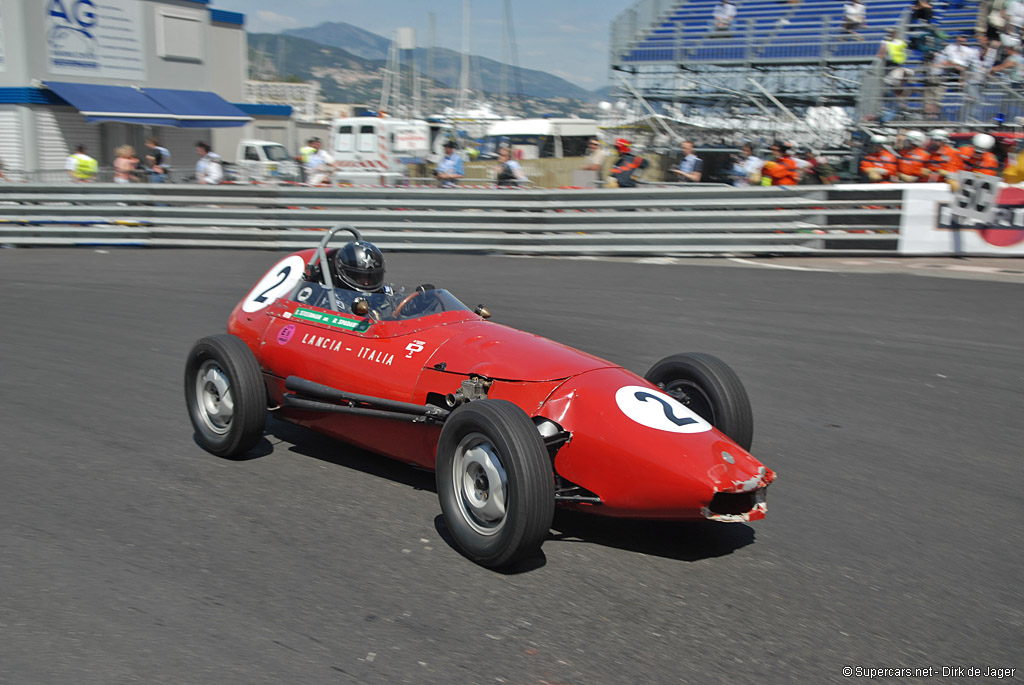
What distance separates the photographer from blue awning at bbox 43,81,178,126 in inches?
923

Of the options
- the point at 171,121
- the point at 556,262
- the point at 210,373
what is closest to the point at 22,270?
the point at 556,262

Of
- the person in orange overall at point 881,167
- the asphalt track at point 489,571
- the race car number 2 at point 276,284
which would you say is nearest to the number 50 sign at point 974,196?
the person in orange overall at point 881,167

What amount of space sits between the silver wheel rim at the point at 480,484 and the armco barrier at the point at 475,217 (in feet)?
30.6

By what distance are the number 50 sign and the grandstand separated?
513 centimetres

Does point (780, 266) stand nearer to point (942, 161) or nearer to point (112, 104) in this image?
point (942, 161)

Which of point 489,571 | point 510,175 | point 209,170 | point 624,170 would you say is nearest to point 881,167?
point 624,170

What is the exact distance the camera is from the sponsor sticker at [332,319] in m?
5.23

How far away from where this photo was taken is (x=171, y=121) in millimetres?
26234

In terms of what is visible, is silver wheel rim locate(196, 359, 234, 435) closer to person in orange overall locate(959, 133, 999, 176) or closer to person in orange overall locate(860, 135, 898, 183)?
person in orange overall locate(959, 133, 999, 176)

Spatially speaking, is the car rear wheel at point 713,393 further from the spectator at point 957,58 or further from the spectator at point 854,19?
the spectator at point 854,19

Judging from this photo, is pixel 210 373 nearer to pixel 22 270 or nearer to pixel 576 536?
pixel 576 536

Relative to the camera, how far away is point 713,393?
4.67 m

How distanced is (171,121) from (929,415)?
2469cm

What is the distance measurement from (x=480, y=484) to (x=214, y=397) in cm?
223
